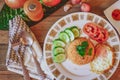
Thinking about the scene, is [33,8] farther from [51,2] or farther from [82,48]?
[82,48]

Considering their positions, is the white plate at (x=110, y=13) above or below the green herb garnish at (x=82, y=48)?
above

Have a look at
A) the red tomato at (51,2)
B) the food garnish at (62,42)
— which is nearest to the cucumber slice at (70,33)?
the food garnish at (62,42)

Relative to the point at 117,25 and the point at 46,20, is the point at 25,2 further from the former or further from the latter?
the point at 117,25

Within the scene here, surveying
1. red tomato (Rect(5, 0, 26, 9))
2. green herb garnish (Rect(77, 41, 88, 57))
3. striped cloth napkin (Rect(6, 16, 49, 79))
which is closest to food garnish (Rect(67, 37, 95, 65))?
green herb garnish (Rect(77, 41, 88, 57))

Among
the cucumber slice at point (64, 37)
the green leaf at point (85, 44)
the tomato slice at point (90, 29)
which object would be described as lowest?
the green leaf at point (85, 44)

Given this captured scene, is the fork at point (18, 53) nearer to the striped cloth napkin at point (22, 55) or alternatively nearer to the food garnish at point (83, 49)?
the striped cloth napkin at point (22, 55)

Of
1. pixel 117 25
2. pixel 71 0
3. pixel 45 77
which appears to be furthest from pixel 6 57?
pixel 117 25

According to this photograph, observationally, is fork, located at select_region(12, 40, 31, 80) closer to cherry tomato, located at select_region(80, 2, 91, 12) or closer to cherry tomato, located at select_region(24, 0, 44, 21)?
cherry tomato, located at select_region(24, 0, 44, 21)
